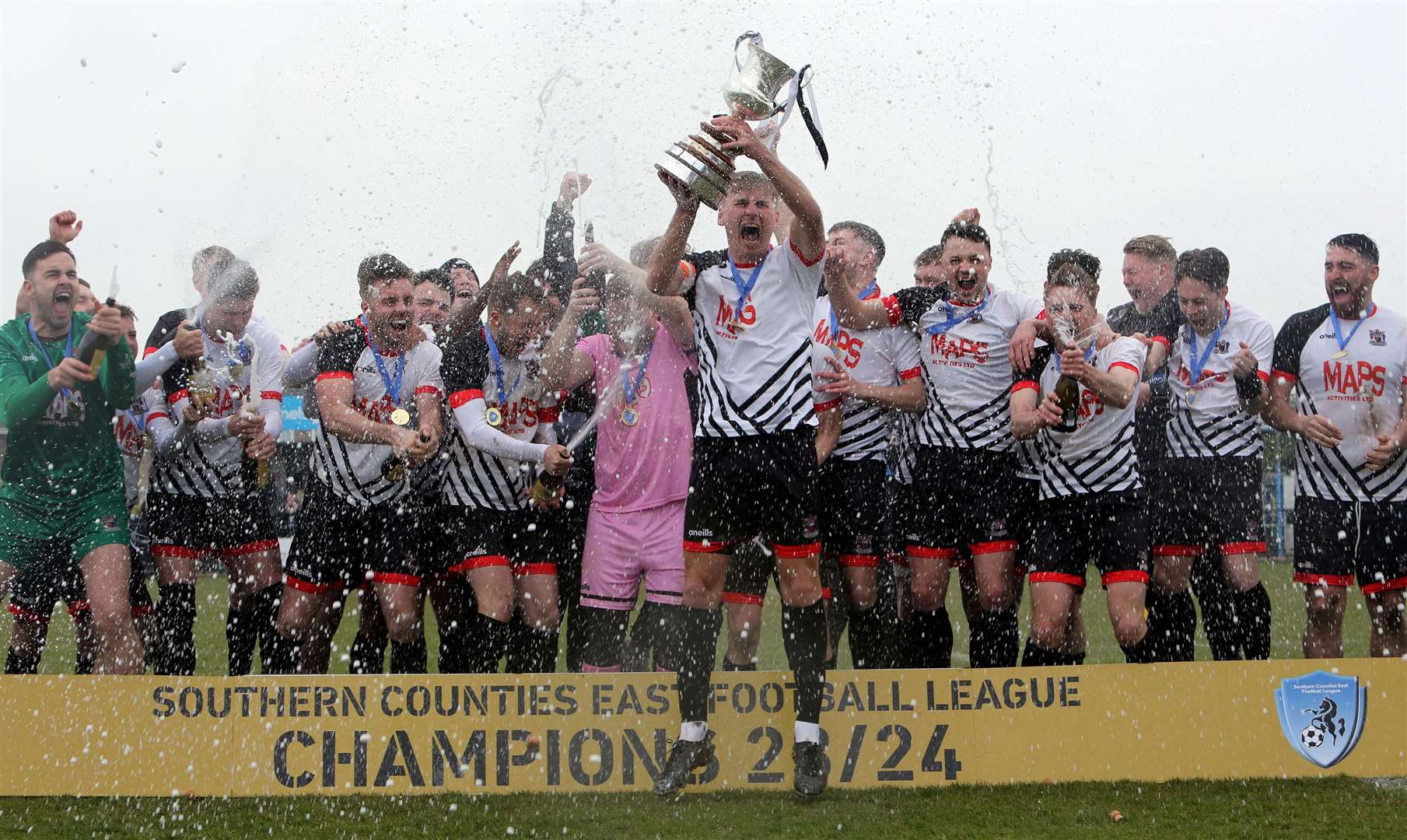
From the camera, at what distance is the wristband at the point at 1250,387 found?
6.13m

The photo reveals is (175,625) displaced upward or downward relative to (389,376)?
downward

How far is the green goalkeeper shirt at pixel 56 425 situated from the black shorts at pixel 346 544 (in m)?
0.87

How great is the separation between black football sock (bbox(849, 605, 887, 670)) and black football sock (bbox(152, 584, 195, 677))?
10.9 feet

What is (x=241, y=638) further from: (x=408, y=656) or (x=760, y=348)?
(x=760, y=348)

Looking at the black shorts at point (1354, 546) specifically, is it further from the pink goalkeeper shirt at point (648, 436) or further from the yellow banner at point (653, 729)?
the pink goalkeeper shirt at point (648, 436)

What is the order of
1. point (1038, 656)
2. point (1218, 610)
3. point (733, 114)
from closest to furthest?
1. point (733, 114)
2. point (1038, 656)
3. point (1218, 610)

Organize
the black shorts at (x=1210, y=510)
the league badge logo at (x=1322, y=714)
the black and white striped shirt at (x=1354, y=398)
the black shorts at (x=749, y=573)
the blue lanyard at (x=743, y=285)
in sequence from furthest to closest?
the black shorts at (x=1210, y=510) → the black and white striped shirt at (x=1354, y=398) → the black shorts at (x=749, y=573) → the league badge logo at (x=1322, y=714) → the blue lanyard at (x=743, y=285)

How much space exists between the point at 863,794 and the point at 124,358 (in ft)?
12.3

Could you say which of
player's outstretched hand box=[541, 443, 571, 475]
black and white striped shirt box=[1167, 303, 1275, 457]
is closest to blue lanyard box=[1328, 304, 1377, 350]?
black and white striped shirt box=[1167, 303, 1275, 457]

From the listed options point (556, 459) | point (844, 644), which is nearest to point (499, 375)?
point (556, 459)

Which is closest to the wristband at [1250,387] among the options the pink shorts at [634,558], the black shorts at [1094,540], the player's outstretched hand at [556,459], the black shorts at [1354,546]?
the black shorts at [1354,546]

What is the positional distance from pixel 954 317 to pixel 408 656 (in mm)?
3043

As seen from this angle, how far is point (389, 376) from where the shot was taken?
5734 mm

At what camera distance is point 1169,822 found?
4.27 m
